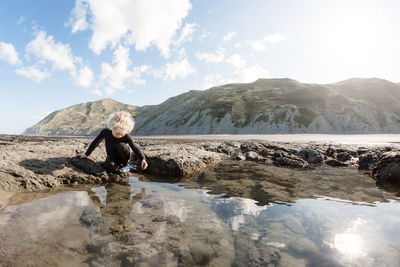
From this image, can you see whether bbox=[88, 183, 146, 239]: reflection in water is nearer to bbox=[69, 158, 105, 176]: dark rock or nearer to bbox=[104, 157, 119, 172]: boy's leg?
bbox=[104, 157, 119, 172]: boy's leg

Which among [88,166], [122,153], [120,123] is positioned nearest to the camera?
[120,123]

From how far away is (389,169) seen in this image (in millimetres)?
8883

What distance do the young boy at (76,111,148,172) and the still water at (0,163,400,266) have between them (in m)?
1.11

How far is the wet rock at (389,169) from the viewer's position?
28.0 feet

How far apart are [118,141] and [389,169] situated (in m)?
11.7

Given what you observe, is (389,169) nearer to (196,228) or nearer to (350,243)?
(350,243)

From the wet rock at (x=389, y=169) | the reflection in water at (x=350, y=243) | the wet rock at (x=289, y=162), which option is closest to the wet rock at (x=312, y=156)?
the wet rock at (x=289, y=162)

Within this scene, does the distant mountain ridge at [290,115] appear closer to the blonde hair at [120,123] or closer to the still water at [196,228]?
the blonde hair at [120,123]

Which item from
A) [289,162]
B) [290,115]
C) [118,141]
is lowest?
[289,162]

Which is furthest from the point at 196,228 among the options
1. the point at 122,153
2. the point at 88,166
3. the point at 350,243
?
the point at 88,166

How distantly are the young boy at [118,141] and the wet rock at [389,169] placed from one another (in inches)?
410

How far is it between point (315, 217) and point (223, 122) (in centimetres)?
10408

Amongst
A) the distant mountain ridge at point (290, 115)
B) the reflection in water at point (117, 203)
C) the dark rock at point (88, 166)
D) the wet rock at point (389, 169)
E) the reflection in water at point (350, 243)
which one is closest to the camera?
the reflection in water at point (350, 243)

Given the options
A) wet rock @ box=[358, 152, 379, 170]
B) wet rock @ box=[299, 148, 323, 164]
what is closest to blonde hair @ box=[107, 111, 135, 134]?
wet rock @ box=[299, 148, 323, 164]
